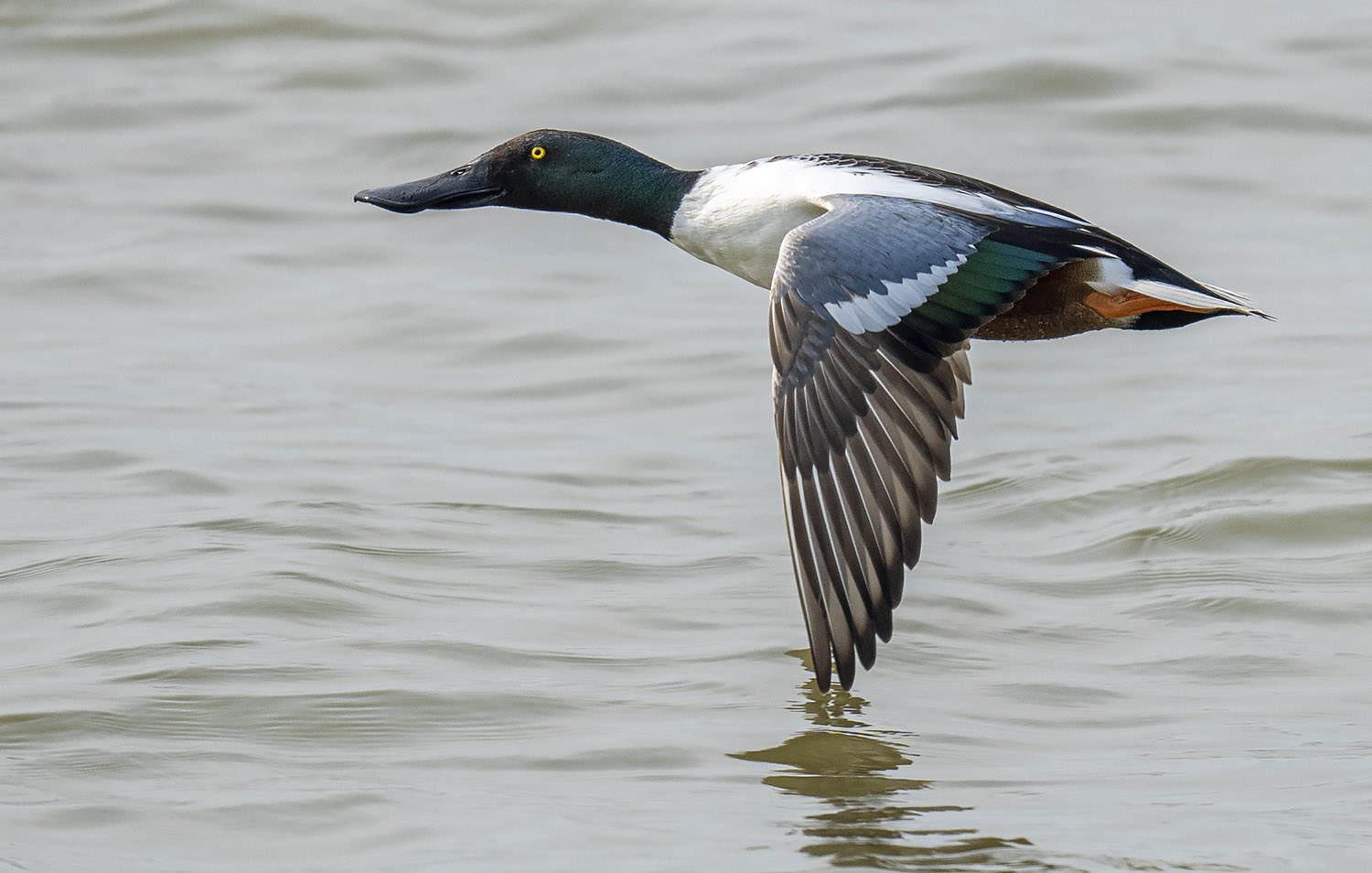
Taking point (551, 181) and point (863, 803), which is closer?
point (863, 803)

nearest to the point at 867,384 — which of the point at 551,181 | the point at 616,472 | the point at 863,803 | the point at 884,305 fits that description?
the point at 884,305

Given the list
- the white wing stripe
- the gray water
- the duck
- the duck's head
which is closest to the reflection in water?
the gray water

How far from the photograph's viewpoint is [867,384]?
5223mm

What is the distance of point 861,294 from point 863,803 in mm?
1375

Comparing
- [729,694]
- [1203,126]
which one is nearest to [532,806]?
[729,694]

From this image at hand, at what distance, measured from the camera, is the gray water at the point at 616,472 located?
4703mm

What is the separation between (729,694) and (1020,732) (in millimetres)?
753

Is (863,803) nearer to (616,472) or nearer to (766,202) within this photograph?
(766,202)

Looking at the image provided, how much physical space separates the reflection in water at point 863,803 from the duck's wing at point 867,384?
0.73ft

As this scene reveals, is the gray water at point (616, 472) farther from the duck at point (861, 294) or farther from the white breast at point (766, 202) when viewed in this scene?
the white breast at point (766, 202)

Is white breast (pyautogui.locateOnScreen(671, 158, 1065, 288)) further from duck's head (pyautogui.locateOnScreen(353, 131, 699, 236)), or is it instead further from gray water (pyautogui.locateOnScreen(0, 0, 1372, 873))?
gray water (pyautogui.locateOnScreen(0, 0, 1372, 873))

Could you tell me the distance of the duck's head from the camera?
6.75 m

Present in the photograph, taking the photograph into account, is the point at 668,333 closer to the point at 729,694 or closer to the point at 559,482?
the point at 559,482

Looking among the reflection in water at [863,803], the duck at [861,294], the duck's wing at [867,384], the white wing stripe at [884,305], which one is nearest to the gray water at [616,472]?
the reflection in water at [863,803]
